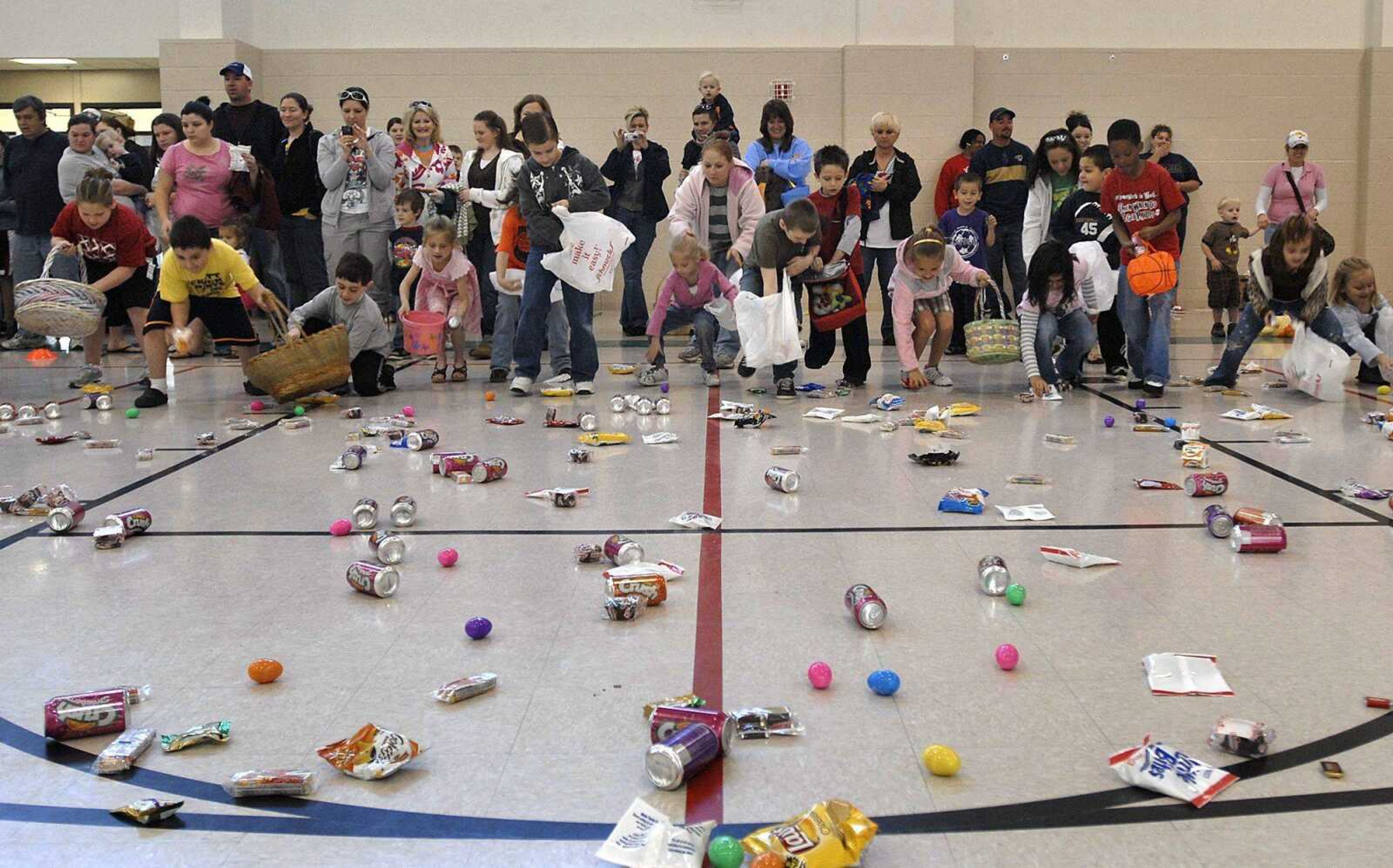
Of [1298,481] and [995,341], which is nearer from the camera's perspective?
[1298,481]

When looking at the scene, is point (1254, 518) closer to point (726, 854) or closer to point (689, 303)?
point (726, 854)

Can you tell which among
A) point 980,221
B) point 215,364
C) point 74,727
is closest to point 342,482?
point 74,727

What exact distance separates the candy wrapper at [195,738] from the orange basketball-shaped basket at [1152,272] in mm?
6284

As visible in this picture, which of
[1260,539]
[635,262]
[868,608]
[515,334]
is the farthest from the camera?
[635,262]

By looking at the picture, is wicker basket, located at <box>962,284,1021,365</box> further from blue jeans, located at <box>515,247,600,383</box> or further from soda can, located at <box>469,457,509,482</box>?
soda can, located at <box>469,457,509,482</box>

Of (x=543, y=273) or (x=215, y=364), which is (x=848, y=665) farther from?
(x=215, y=364)

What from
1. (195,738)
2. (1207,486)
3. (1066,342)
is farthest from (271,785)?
(1066,342)

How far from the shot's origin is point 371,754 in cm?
263

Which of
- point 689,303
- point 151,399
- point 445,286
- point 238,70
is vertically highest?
point 238,70

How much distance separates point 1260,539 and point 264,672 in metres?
3.11

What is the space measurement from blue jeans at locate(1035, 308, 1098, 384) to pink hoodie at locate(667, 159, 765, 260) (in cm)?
188

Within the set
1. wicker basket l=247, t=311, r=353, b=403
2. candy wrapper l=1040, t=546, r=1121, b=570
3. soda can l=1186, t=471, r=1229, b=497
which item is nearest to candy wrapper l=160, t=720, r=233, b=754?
candy wrapper l=1040, t=546, r=1121, b=570

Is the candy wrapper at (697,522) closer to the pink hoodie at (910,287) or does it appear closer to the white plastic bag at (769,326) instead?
the white plastic bag at (769,326)

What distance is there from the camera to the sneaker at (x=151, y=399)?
7.48 meters
